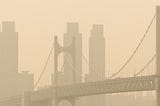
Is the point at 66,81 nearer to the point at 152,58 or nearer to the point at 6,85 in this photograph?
the point at 152,58

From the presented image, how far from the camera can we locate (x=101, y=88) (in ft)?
163

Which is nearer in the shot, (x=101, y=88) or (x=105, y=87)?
(x=105, y=87)

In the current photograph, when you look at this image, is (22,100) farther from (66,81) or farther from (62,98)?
(66,81)

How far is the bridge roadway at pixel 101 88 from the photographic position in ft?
145

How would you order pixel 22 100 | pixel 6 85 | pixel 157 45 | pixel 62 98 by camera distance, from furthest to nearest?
pixel 6 85 → pixel 22 100 → pixel 62 98 → pixel 157 45

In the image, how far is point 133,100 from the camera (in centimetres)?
11306

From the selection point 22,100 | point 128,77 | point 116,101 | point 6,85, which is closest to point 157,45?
point 128,77

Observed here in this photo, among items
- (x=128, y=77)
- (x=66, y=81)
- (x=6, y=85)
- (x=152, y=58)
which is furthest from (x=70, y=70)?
(x=6, y=85)

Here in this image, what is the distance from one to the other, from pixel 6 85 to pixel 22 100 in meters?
69.6

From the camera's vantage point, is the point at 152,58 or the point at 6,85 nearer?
the point at 152,58

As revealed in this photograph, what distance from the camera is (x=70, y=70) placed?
241ft

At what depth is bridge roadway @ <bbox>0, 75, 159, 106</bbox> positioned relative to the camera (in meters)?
44.1

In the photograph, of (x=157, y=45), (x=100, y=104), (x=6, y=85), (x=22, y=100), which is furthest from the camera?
(x=6, y=85)

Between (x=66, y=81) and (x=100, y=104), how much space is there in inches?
1322
